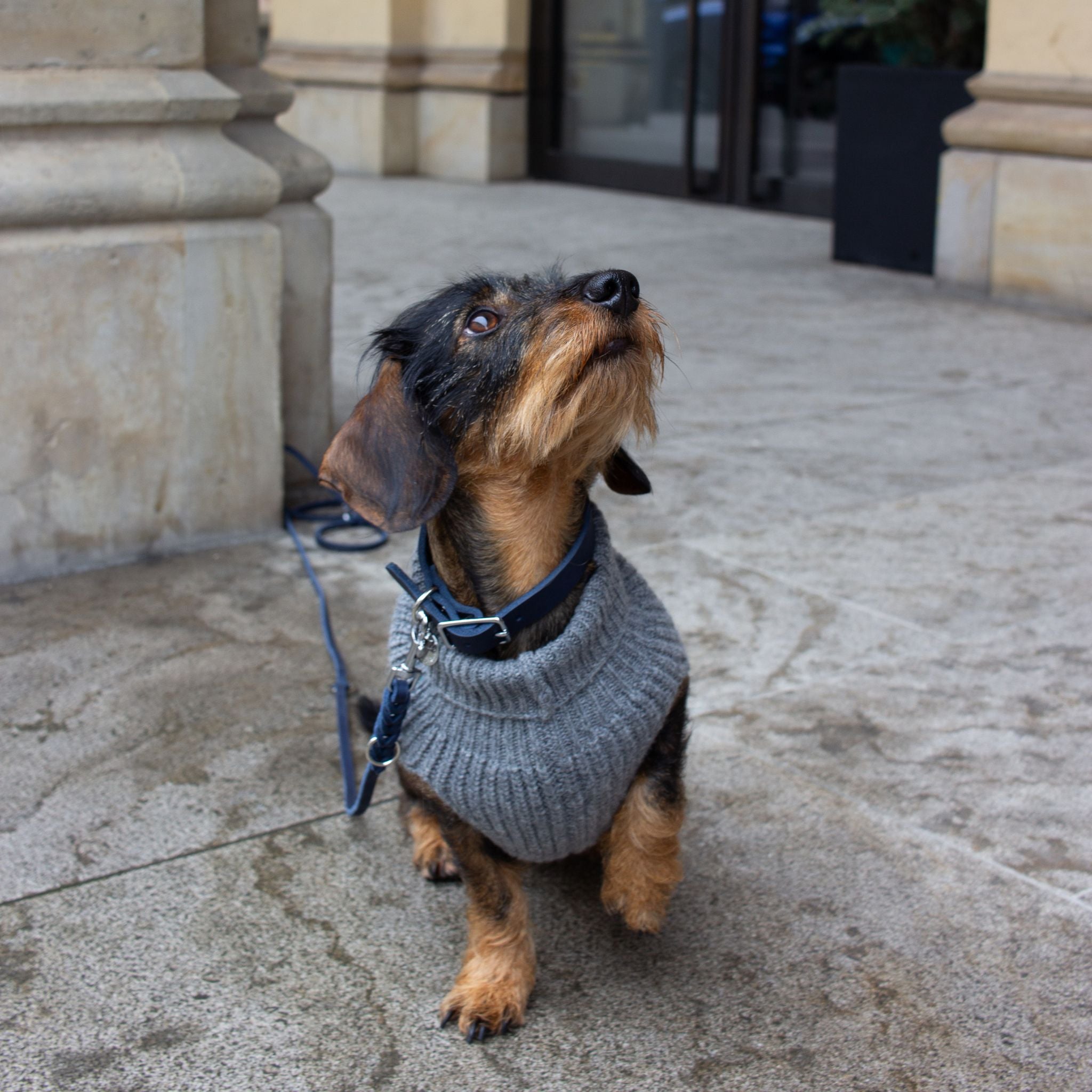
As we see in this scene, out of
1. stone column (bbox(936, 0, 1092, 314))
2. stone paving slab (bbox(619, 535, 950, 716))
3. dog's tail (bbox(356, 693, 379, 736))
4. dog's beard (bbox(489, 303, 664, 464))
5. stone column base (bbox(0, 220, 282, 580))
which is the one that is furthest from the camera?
stone column (bbox(936, 0, 1092, 314))

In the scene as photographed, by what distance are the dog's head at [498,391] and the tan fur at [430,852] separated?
0.80 meters

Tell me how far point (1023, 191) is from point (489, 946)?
6843 millimetres

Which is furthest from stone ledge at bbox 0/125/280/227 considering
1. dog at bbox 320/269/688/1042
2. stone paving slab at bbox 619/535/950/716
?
dog at bbox 320/269/688/1042

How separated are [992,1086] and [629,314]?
143 cm

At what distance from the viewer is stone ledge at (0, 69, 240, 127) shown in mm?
4156

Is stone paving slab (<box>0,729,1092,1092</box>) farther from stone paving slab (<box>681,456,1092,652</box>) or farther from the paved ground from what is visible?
stone paving slab (<box>681,456,1092,652</box>)

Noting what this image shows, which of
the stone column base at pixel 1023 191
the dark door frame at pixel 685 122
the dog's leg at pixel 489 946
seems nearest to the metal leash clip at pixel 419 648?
the dog's leg at pixel 489 946

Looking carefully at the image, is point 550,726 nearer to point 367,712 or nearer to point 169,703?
point 367,712

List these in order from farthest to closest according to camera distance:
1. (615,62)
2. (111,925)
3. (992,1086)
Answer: (615,62), (111,925), (992,1086)

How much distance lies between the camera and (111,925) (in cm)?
275

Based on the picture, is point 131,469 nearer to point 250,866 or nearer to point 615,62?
point 250,866

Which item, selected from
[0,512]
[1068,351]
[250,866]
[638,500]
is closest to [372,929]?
[250,866]

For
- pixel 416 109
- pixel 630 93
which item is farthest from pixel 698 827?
pixel 416 109

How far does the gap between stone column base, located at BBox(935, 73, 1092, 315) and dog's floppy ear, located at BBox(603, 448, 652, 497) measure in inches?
235
